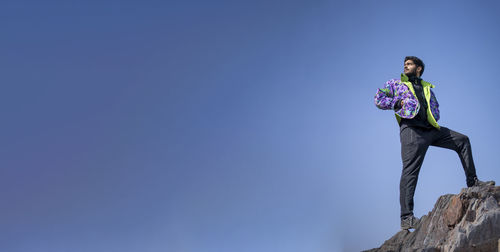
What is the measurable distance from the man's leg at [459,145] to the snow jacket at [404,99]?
241 mm

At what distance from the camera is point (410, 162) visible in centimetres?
1013

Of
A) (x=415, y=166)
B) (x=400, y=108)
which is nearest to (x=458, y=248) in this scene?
(x=415, y=166)

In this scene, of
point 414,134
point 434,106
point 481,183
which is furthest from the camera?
point 434,106

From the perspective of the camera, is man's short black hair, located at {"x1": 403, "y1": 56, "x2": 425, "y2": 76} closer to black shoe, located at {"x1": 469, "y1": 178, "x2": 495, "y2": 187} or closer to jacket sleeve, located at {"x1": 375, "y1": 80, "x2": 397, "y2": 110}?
jacket sleeve, located at {"x1": 375, "y1": 80, "x2": 397, "y2": 110}

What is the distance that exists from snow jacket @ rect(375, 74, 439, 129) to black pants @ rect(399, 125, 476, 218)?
0.26 m

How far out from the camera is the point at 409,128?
10.3 metres

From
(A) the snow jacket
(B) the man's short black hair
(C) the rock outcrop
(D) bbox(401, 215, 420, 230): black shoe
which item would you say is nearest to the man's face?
(B) the man's short black hair

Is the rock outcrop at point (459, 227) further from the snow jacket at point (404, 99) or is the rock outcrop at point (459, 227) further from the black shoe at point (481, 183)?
the snow jacket at point (404, 99)

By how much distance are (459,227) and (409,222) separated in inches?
51.8

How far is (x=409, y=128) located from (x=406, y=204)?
58.8 inches

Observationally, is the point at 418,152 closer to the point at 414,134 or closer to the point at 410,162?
the point at 410,162

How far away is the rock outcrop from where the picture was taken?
8109 millimetres

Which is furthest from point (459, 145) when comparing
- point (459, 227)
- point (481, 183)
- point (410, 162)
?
point (459, 227)

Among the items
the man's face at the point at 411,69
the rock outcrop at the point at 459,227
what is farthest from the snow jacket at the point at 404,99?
the rock outcrop at the point at 459,227
